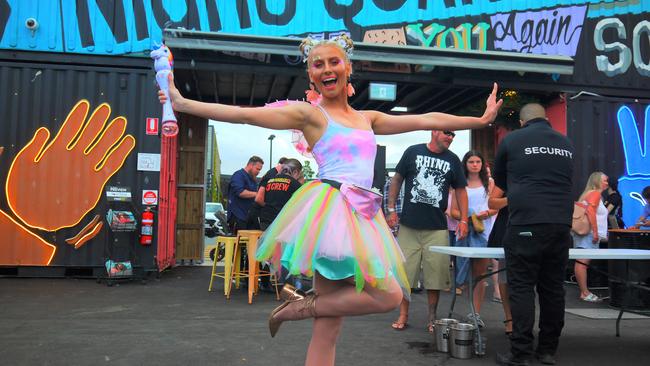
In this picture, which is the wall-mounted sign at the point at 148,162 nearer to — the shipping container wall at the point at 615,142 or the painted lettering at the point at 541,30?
the painted lettering at the point at 541,30

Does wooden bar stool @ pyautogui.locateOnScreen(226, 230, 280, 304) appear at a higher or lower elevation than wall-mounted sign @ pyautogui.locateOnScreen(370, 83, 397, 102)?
lower

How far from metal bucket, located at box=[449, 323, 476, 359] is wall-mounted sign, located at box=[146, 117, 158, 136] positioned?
19.0ft

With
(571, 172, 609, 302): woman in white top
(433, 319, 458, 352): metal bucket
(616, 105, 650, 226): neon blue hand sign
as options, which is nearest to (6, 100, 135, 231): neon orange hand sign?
(433, 319, 458, 352): metal bucket

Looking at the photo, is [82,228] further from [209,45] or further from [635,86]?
[635,86]

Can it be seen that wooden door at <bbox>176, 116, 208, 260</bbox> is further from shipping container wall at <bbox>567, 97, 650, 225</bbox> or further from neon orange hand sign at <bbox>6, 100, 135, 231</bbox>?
shipping container wall at <bbox>567, 97, 650, 225</bbox>

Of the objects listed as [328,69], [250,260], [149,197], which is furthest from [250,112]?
[149,197]

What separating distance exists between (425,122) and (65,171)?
6.84m

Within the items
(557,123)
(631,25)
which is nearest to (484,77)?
(557,123)

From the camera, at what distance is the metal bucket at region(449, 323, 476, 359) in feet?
13.2

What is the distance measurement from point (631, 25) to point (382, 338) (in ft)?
26.2

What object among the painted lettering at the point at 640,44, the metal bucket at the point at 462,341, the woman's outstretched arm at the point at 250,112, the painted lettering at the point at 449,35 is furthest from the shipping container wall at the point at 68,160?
the painted lettering at the point at 640,44

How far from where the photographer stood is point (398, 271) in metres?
2.60

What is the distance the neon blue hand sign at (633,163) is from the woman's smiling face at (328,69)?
817 centimetres

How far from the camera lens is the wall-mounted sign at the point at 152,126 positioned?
816 cm
